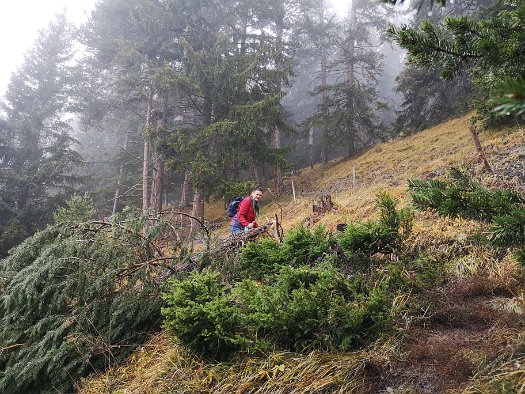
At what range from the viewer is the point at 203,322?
10.1 ft

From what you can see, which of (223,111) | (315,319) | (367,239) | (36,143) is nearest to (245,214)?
(367,239)

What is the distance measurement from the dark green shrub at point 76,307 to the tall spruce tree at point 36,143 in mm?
12321

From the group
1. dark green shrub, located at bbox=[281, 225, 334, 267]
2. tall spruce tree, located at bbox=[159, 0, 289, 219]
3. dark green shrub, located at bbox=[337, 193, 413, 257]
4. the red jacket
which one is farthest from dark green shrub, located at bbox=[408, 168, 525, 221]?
tall spruce tree, located at bbox=[159, 0, 289, 219]

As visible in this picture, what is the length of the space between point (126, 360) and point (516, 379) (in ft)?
11.9

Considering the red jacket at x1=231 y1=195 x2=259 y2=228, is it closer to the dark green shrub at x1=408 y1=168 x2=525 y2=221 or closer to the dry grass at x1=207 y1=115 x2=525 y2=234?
the dry grass at x1=207 y1=115 x2=525 y2=234

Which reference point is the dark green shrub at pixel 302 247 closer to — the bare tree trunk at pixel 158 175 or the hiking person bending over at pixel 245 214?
the hiking person bending over at pixel 245 214

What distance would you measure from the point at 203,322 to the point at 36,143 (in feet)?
69.7

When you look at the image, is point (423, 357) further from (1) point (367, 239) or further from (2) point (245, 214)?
(2) point (245, 214)

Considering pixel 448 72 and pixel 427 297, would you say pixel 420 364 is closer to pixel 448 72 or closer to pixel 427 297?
pixel 427 297

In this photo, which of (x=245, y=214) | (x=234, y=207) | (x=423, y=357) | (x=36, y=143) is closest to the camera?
(x=423, y=357)

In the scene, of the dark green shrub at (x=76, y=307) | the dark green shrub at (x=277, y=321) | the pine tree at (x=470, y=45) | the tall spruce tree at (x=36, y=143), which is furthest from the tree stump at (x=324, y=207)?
the tall spruce tree at (x=36, y=143)

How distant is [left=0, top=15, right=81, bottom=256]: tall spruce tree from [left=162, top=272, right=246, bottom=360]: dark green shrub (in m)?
14.6

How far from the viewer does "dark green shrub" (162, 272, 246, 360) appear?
303 centimetres

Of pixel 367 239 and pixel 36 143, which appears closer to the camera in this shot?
pixel 367 239
